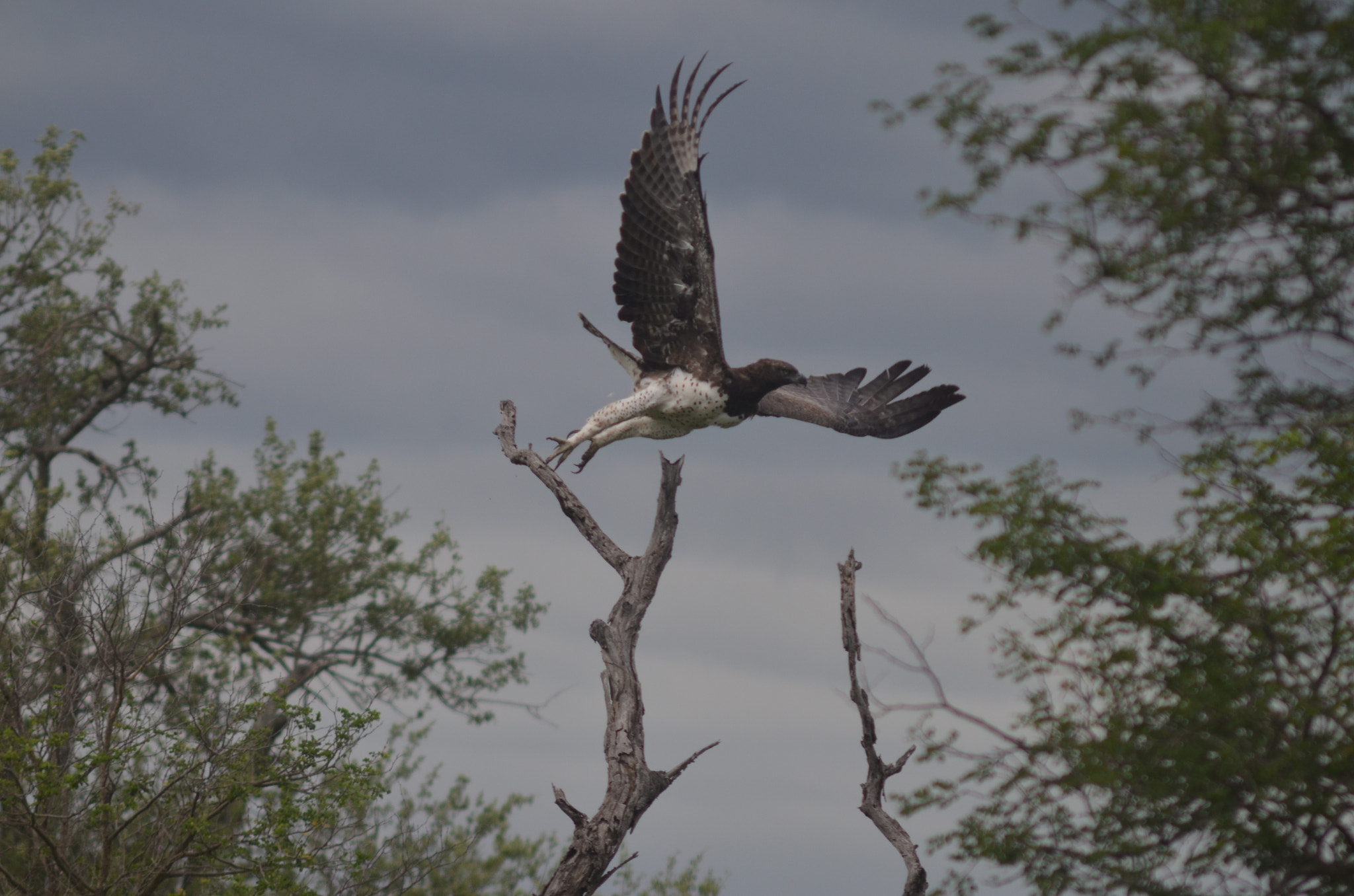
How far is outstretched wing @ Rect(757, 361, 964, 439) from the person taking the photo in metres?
10.7

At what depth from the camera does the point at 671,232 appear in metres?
8.56

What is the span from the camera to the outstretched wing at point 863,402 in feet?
35.1

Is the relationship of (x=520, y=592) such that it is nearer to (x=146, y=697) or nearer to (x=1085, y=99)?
(x=146, y=697)

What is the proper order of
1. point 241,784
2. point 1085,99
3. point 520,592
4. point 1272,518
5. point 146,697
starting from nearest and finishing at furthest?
point 1085,99 < point 1272,518 < point 241,784 < point 146,697 < point 520,592

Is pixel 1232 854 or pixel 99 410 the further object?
pixel 99 410

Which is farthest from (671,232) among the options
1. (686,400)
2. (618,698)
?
(618,698)

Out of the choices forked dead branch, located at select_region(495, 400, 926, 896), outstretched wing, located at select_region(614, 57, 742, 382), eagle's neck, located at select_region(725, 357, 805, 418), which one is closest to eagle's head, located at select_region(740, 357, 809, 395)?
eagle's neck, located at select_region(725, 357, 805, 418)

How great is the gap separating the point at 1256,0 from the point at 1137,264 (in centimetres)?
121

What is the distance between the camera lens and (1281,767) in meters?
5.42

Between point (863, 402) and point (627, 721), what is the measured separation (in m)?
4.66

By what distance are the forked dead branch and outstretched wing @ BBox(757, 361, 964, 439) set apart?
2.34 metres

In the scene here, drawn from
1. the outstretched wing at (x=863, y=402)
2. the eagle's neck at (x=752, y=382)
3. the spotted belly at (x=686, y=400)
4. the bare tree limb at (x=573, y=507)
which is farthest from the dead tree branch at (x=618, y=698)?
the outstretched wing at (x=863, y=402)

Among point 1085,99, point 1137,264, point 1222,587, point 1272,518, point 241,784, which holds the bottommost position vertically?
point 241,784

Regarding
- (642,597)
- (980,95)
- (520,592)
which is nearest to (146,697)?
(642,597)
